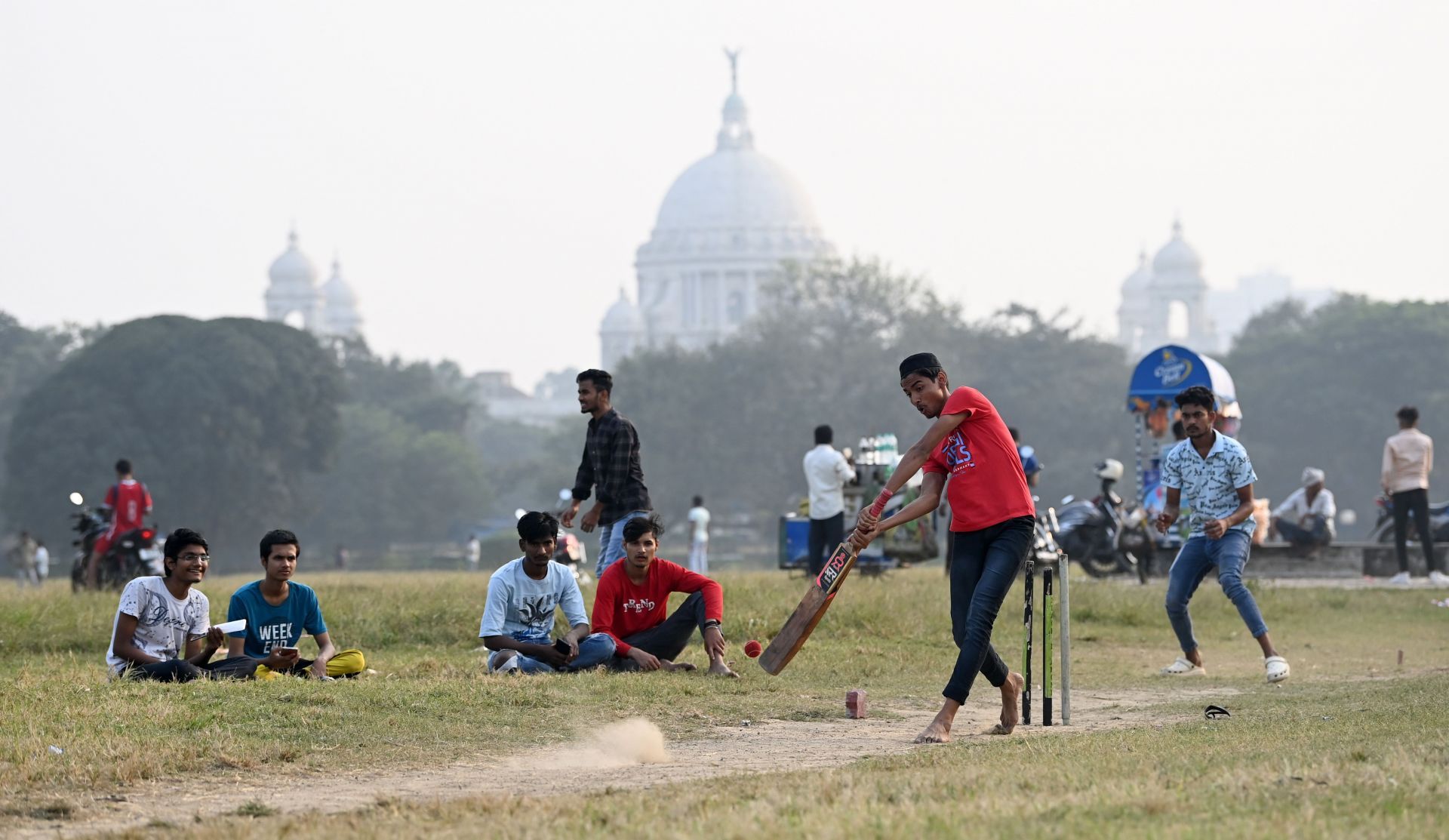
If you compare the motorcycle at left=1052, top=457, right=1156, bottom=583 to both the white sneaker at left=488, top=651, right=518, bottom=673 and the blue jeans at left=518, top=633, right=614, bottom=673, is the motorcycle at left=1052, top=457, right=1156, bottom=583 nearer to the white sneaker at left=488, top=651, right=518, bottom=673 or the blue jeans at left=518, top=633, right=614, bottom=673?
the blue jeans at left=518, top=633, right=614, bottom=673

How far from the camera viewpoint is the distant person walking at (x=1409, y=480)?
1858 cm

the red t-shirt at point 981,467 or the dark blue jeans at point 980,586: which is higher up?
the red t-shirt at point 981,467

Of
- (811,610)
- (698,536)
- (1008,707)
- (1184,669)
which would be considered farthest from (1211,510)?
(698,536)

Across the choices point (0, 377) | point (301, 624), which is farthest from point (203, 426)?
point (301, 624)

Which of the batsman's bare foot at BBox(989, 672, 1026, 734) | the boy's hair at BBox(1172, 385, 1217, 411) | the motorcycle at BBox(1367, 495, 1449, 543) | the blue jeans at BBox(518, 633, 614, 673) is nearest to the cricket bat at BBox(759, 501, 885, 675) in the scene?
the batsman's bare foot at BBox(989, 672, 1026, 734)

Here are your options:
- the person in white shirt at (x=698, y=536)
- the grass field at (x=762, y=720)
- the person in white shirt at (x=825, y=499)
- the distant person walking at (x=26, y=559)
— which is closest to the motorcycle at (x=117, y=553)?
the grass field at (x=762, y=720)

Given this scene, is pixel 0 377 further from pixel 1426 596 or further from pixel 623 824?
pixel 623 824

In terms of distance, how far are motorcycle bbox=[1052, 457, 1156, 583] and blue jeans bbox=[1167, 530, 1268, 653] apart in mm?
9873

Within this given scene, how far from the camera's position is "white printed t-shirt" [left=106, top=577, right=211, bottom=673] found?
10055 millimetres

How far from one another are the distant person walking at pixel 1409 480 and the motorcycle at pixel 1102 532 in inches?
103

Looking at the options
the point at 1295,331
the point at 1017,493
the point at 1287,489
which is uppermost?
the point at 1295,331

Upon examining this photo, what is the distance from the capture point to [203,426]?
57906 mm

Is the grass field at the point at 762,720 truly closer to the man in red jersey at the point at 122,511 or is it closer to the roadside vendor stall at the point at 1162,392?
the man in red jersey at the point at 122,511

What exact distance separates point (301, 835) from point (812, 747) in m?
2.79
